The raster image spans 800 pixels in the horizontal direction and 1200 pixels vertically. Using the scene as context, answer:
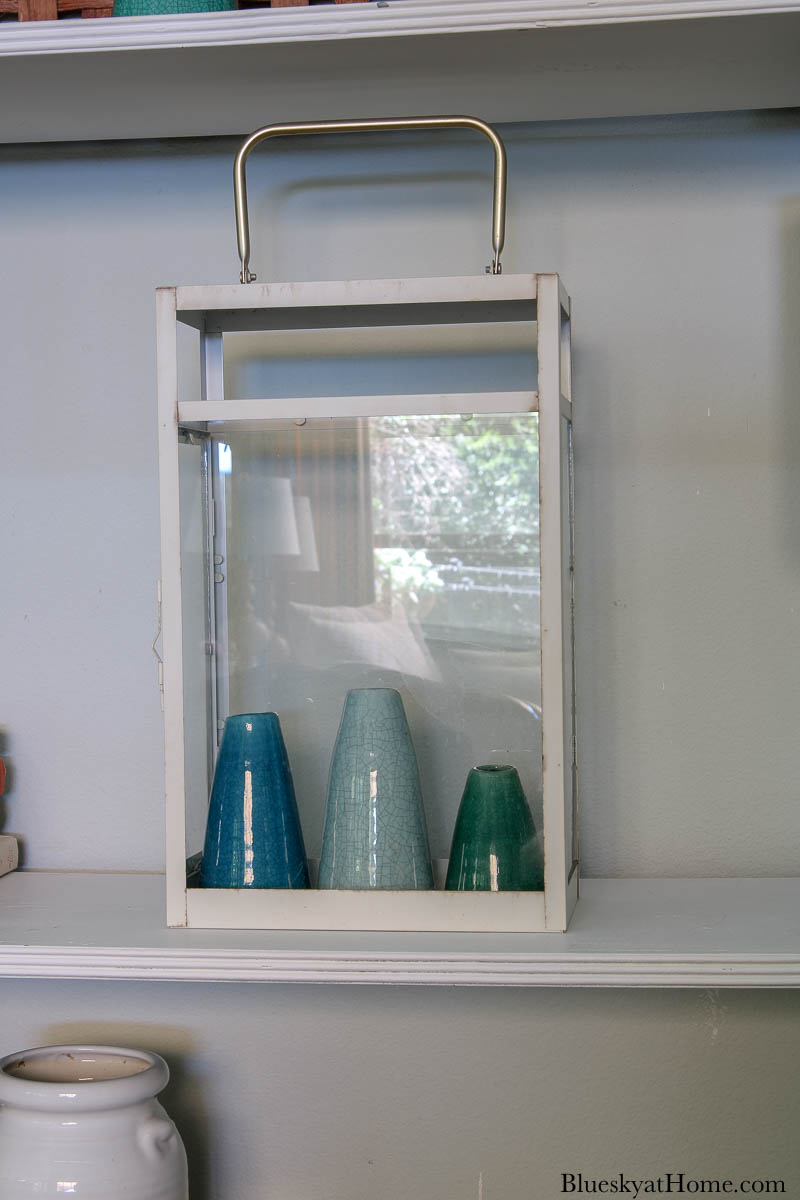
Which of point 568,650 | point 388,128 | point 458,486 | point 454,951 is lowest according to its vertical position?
point 454,951

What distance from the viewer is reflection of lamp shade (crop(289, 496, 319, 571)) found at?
2.38 feet

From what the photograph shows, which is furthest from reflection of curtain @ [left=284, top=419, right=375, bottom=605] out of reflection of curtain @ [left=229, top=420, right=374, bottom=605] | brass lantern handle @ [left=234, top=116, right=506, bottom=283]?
brass lantern handle @ [left=234, top=116, right=506, bottom=283]

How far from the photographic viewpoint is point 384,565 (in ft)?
2.39

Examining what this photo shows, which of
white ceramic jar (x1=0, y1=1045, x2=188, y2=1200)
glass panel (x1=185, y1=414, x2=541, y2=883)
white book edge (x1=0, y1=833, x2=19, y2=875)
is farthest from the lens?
white book edge (x1=0, y1=833, x2=19, y2=875)

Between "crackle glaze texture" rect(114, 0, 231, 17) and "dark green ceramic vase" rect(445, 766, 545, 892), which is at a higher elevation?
"crackle glaze texture" rect(114, 0, 231, 17)

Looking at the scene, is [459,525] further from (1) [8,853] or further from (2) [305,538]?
(1) [8,853]

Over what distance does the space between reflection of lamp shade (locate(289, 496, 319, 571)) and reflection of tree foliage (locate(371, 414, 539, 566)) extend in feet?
0.14

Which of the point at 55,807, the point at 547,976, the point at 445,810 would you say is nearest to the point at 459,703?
the point at 445,810

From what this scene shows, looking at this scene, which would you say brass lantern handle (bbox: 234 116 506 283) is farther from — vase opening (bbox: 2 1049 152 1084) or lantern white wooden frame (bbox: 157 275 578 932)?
vase opening (bbox: 2 1049 152 1084)

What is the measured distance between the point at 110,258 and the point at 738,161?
17.5 inches

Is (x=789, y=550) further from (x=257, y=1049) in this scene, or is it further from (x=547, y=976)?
(x=257, y=1049)

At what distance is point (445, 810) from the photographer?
2.27ft

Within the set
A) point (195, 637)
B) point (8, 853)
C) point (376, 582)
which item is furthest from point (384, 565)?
point (8, 853)

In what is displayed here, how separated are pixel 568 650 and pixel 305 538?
0.59 feet
